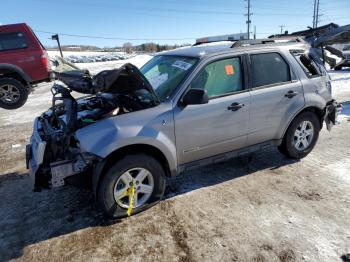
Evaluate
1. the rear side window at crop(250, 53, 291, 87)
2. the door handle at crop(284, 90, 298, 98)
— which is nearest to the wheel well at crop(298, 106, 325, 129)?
the door handle at crop(284, 90, 298, 98)

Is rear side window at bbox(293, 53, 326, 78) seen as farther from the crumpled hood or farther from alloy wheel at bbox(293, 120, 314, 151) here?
the crumpled hood

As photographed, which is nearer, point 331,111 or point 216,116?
point 216,116

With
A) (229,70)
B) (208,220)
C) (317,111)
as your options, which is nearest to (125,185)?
(208,220)

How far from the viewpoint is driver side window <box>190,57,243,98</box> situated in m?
3.92

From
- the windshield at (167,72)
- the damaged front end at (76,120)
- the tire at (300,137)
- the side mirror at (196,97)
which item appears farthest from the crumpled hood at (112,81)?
the tire at (300,137)

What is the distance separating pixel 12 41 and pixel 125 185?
299 inches

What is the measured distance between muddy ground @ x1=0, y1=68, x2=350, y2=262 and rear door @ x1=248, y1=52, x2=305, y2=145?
2.35 ft

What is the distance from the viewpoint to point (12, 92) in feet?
30.0

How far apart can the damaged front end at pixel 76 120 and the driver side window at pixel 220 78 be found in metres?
0.68

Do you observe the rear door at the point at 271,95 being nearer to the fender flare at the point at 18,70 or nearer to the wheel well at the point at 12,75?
the fender flare at the point at 18,70

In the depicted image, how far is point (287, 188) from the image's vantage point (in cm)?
424

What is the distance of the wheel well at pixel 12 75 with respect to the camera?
8.94m

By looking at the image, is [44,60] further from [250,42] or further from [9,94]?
[250,42]

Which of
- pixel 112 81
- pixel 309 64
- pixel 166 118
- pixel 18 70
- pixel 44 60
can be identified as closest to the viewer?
pixel 112 81
